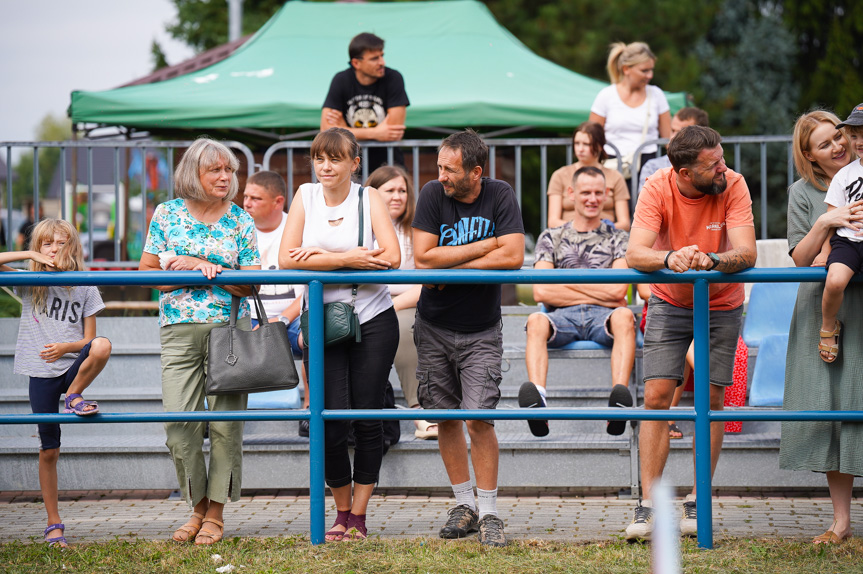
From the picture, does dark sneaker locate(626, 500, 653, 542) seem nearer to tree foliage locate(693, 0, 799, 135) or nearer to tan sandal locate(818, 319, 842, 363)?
tan sandal locate(818, 319, 842, 363)

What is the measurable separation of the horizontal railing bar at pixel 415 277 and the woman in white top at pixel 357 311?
0.17 m

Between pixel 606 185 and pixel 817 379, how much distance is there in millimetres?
3245

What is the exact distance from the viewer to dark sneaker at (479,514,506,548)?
4.39 meters

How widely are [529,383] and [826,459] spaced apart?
1.69 m

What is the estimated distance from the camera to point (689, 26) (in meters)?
22.8

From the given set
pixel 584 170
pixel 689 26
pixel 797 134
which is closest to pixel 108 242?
pixel 584 170

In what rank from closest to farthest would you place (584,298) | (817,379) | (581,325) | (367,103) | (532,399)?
(817,379), (532,399), (581,325), (584,298), (367,103)

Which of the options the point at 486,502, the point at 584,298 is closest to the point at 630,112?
the point at 584,298

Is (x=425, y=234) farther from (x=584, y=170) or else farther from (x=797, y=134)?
(x=584, y=170)

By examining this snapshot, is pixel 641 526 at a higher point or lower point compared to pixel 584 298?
lower

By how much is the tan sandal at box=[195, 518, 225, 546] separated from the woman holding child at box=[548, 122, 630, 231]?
3.73 metres

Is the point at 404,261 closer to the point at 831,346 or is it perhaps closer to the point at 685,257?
the point at 685,257

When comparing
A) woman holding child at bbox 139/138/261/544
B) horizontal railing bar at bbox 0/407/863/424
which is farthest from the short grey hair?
horizontal railing bar at bbox 0/407/863/424

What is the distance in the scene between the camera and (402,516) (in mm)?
5270
